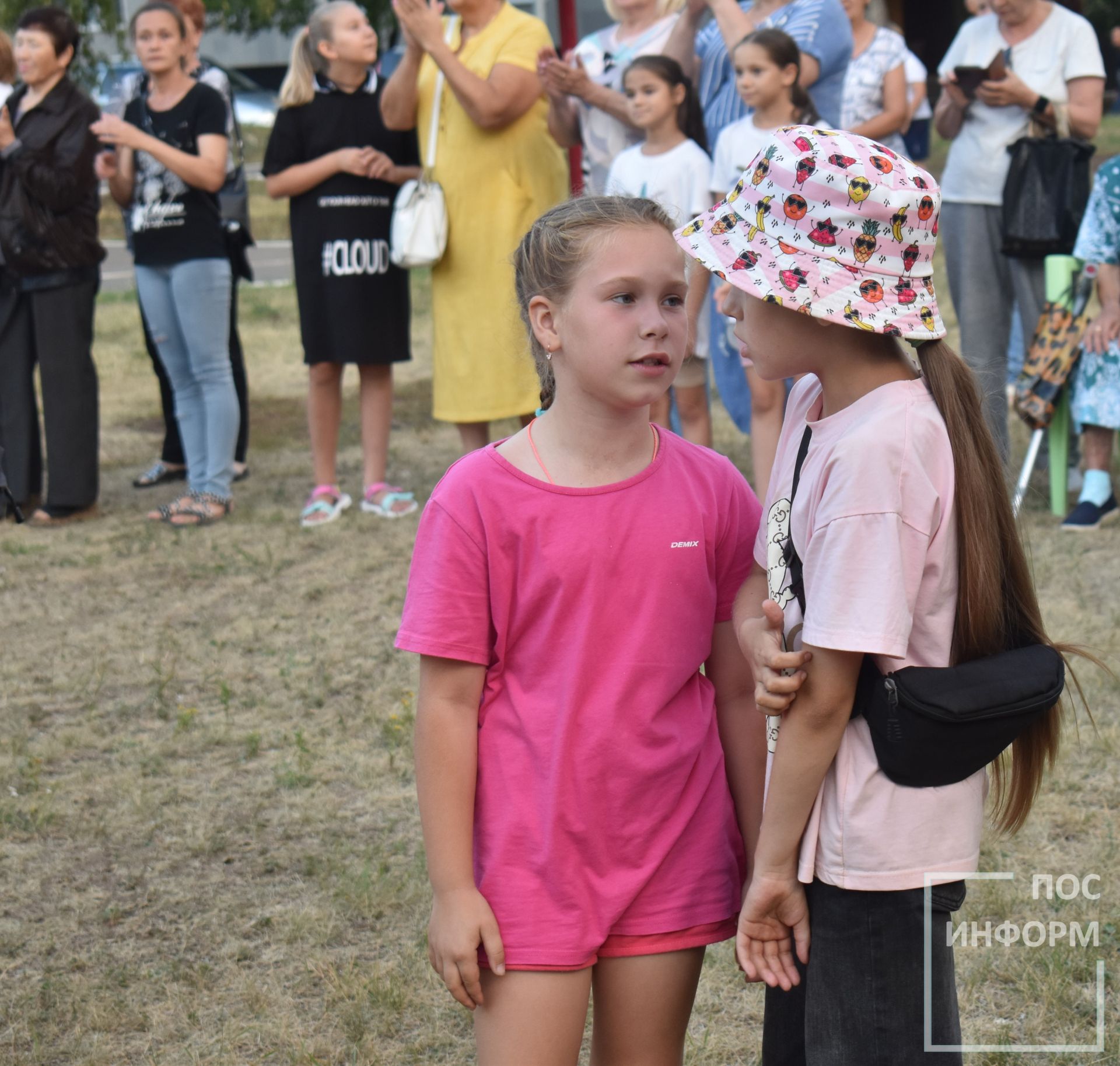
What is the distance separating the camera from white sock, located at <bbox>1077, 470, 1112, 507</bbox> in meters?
5.72

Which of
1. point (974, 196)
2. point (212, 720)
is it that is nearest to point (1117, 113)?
point (974, 196)

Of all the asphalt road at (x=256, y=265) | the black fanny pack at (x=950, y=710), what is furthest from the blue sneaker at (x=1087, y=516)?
the asphalt road at (x=256, y=265)

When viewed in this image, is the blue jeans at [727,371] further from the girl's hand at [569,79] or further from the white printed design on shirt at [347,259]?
the white printed design on shirt at [347,259]

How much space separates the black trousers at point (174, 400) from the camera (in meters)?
7.21

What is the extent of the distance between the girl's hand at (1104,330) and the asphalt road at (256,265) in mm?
9955

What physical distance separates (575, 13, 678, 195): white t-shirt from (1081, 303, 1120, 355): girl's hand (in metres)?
1.98

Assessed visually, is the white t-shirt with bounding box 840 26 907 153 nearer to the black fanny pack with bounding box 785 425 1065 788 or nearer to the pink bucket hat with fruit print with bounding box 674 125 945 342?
the pink bucket hat with fruit print with bounding box 674 125 945 342

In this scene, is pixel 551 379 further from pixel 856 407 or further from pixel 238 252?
pixel 238 252

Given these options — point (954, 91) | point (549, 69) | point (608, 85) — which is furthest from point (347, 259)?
point (954, 91)

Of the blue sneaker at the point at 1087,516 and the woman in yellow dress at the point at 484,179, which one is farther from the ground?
the woman in yellow dress at the point at 484,179

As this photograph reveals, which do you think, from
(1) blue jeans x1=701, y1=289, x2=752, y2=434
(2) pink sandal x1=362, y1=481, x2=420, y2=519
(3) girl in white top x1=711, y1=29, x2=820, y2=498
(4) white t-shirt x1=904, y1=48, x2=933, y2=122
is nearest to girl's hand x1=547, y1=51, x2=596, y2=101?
(3) girl in white top x1=711, y1=29, x2=820, y2=498

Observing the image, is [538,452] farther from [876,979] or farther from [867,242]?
[876,979]

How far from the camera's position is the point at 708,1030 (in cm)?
266

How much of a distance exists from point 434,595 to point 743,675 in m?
0.44
